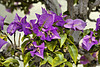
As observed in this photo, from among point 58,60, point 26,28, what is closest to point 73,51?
point 58,60

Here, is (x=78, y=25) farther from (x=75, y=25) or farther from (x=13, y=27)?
(x=13, y=27)

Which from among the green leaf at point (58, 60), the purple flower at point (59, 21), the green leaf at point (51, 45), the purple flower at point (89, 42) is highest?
the purple flower at point (59, 21)

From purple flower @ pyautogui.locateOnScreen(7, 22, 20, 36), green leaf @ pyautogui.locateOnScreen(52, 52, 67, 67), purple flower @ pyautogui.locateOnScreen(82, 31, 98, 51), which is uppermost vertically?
purple flower @ pyautogui.locateOnScreen(7, 22, 20, 36)

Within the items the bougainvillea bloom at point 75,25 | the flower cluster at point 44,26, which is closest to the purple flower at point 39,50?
the flower cluster at point 44,26

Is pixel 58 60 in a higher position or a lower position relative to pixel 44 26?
lower

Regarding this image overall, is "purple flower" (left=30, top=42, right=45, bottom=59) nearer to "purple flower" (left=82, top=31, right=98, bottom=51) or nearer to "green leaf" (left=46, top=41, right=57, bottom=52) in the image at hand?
"green leaf" (left=46, top=41, right=57, bottom=52)

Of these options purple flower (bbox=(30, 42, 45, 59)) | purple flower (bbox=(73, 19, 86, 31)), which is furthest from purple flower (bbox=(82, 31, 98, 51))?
purple flower (bbox=(30, 42, 45, 59))

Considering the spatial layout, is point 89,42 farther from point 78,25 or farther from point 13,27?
point 13,27

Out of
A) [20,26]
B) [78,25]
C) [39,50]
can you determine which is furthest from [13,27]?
[78,25]

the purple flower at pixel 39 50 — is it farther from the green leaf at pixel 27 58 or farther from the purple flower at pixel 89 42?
the purple flower at pixel 89 42

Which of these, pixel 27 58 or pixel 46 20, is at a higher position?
pixel 46 20

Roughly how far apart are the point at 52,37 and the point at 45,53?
0.06m

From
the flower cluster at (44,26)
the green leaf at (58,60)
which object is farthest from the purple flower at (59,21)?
the green leaf at (58,60)

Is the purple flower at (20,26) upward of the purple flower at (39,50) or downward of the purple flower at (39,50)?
upward
